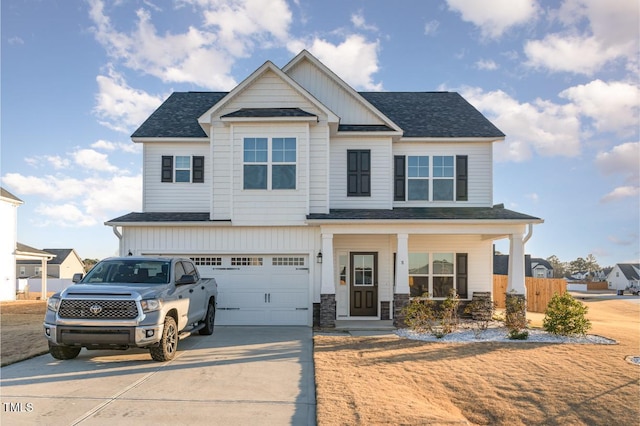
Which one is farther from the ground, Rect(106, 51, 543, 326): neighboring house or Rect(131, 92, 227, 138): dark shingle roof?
Rect(131, 92, 227, 138): dark shingle roof

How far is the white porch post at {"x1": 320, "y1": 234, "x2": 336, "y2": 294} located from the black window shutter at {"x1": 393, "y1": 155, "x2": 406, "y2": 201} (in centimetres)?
338

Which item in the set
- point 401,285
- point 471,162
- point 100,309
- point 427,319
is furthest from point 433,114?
point 100,309

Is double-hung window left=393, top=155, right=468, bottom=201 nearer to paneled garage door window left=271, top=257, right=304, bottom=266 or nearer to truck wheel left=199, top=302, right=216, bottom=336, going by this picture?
paneled garage door window left=271, top=257, right=304, bottom=266

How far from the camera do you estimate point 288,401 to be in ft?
23.0

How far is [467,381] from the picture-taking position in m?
8.20

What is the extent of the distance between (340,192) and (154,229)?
6.03 m

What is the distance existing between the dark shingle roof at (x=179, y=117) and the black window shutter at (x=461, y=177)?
869 centimetres

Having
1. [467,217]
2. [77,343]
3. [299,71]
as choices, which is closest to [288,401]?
[77,343]

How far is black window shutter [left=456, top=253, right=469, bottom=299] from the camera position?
16.6 meters

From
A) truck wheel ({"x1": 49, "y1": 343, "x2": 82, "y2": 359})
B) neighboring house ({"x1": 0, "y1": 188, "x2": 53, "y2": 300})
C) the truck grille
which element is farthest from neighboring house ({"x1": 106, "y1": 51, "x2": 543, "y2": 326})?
neighboring house ({"x1": 0, "y1": 188, "x2": 53, "y2": 300})

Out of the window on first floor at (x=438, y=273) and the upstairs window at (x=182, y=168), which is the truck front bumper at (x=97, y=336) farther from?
the window on first floor at (x=438, y=273)

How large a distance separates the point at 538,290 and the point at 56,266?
52.9m

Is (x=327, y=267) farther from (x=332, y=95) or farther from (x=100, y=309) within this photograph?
(x=100, y=309)

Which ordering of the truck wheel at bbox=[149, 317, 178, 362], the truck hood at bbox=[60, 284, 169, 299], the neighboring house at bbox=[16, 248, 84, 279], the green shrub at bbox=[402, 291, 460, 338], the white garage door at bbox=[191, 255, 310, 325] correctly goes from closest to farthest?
the truck hood at bbox=[60, 284, 169, 299] → the truck wheel at bbox=[149, 317, 178, 362] → the green shrub at bbox=[402, 291, 460, 338] → the white garage door at bbox=[191, 255, 310, 325] → the neighboring house at bbox=[16, 248, 84, 279]
